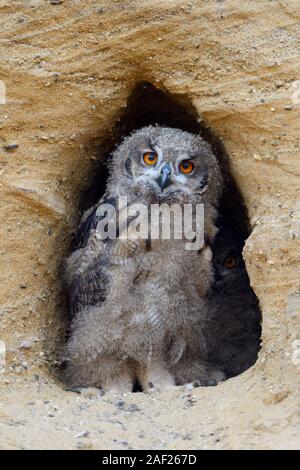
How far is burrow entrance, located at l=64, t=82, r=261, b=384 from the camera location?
18.0 ft

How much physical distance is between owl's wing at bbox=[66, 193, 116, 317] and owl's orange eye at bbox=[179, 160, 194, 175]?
49 cm

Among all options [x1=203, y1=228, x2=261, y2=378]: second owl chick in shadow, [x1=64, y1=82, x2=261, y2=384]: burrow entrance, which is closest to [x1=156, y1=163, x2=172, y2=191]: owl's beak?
[x1=64, y1=82, x2=261, y2=384]: burrow entrance

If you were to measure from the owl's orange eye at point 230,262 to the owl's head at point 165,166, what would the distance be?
49 centimetres

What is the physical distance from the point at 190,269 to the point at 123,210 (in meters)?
0.56

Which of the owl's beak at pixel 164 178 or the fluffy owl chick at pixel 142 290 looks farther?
the owl's beak at pixel 164 178

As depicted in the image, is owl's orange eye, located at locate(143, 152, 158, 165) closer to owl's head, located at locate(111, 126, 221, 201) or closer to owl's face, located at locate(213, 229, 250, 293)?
owl's head, located at locate(111, 126, 221, 201)

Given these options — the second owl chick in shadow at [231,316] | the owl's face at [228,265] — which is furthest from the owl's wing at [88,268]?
the owl's face at [228,265]

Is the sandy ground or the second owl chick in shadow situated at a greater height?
the sandy ground

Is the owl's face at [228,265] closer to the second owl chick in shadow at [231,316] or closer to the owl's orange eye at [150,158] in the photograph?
the second owl chick in shadow at [231,316]

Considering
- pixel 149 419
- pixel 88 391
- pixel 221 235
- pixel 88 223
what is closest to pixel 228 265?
pixel 221 235

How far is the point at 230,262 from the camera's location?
574 centimetres

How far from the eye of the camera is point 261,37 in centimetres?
516

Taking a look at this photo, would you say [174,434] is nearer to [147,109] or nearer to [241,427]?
[241,427]

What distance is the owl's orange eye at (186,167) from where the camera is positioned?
5324 mm
